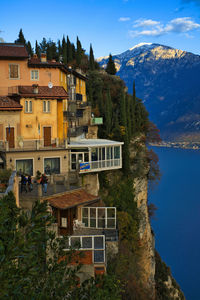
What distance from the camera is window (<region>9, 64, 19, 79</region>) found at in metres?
32.2

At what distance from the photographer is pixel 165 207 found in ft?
367

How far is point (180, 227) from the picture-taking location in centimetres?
9625

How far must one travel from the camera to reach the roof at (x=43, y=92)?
3111 centimetres

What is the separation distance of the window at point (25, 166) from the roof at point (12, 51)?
9.92m

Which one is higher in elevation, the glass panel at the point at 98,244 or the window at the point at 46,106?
the window at the point at 46,106

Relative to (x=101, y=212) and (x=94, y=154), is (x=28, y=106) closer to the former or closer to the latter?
(x=94, y=154)

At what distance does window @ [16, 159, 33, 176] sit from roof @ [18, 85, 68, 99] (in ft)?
20.0

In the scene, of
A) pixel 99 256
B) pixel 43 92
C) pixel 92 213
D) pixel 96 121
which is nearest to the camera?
pixel 99 256

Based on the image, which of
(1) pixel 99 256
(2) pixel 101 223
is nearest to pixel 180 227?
(2) pixel 101 223

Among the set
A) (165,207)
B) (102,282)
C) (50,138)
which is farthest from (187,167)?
(102,282)

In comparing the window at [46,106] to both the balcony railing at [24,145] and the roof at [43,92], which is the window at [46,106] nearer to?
the roof at [43,92]

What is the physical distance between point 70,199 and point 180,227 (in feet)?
261

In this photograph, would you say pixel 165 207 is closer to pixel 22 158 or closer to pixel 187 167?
pixel 187 167

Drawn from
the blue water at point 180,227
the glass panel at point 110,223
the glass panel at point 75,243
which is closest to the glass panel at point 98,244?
the glass panel at point 75,243
